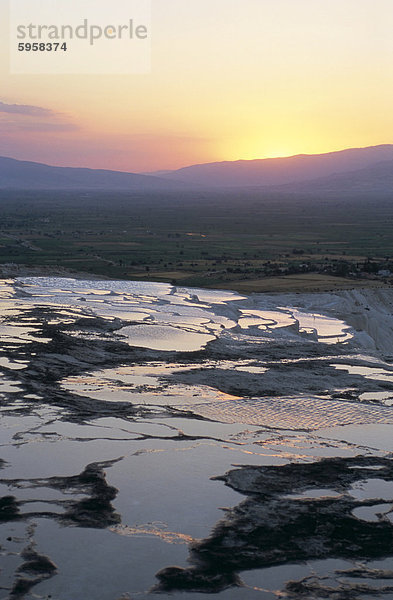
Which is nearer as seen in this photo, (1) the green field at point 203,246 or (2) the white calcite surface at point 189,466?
(2) the white calcite surface at point 189,466

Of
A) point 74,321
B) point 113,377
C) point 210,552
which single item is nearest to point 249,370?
point 113,377

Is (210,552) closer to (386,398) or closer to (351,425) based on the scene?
(351,425)

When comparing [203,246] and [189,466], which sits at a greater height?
[203,246]

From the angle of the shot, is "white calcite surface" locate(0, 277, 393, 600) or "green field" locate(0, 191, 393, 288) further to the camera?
"green field" locate(0, 191, 393, 288)

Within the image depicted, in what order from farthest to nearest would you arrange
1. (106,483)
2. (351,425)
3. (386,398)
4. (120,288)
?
1. (120,288)
2. (386,398)
3. (351,425)
4. (106,483)

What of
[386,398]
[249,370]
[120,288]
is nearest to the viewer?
[386,398]

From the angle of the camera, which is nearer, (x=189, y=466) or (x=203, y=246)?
(x=189, y=466)

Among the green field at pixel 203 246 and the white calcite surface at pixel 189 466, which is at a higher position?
the green field at pixel 203 246

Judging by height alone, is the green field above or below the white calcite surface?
above
